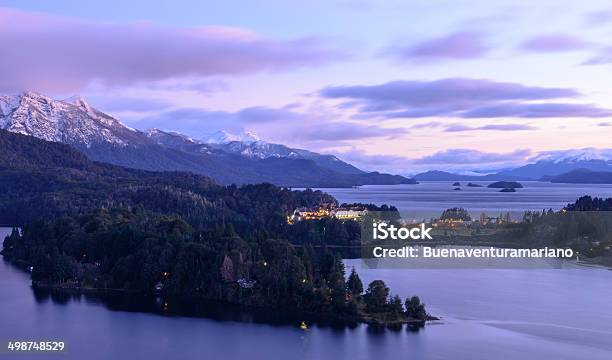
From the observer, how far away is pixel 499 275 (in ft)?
135

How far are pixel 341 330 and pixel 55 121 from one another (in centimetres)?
16343

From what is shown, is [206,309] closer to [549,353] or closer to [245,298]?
[245,298]

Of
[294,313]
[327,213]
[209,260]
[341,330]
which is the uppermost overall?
[327,213]

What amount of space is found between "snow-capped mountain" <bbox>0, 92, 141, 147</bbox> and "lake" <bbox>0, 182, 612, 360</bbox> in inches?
5495

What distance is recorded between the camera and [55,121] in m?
181

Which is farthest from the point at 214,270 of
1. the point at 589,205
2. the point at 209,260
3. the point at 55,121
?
the point at 55,121

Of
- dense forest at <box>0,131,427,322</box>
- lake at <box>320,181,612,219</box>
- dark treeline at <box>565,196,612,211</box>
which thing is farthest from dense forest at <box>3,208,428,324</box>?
dark treeline at <box>565,196,612,211</box>

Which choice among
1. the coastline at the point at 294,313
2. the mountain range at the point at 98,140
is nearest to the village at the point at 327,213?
the coastline at the point at 294,313

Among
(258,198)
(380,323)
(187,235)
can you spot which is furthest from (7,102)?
(380,323)

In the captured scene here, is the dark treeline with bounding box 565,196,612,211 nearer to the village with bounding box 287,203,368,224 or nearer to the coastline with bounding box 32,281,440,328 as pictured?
the village with bounding box 287,203,368,224

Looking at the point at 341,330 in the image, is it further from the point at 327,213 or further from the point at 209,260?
the point at 327,213

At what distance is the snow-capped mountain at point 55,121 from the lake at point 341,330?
458 ft

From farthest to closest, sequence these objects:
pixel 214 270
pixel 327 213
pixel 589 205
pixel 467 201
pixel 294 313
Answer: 1. pixel 467 201
2. pixel 327 213
3. pixel 589 205
4. pixel 214 270
5. pixel 294 313

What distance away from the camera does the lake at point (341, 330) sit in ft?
83.5
